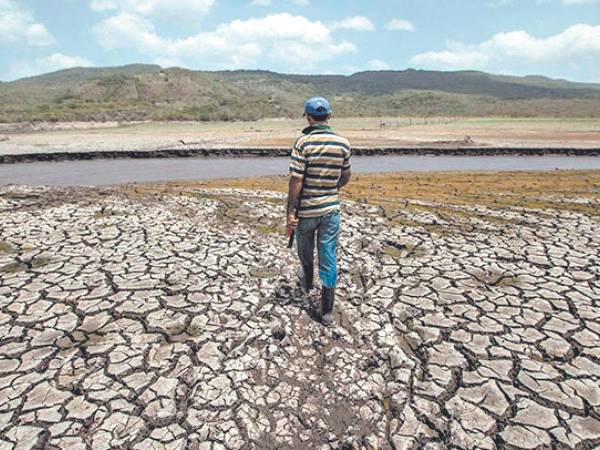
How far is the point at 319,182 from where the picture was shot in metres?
3.85

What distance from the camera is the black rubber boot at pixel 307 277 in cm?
462

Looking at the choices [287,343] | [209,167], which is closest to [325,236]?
[287,343]

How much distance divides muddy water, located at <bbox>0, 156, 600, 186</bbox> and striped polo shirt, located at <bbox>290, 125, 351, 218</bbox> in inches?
517

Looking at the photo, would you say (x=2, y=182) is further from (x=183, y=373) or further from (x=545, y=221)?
(x=545, y=221)

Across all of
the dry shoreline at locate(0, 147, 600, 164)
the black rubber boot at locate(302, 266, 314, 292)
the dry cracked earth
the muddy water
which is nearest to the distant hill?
the dry shoreline at locate(0, 147, 600, 164)

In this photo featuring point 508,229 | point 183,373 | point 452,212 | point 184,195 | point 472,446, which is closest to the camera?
point 472,446

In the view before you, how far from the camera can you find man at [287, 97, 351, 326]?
3725 mm

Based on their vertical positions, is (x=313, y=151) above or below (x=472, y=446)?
above

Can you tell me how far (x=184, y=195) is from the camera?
1070 cm

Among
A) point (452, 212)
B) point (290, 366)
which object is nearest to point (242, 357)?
point (290, 366)

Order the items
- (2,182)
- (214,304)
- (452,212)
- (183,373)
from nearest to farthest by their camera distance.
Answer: (183,373), (214,304), (452,212), (2,182)

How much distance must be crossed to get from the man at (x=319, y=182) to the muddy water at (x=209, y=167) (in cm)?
1303

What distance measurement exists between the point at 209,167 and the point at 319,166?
1703 centimetres

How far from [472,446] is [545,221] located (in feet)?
22.4
